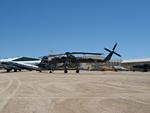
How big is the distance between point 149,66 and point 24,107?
8572cm

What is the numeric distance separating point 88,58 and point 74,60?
2984mm

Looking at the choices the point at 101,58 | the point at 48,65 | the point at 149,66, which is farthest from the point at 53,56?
the point at 149,66

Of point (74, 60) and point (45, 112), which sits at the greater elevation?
point (74, 60)

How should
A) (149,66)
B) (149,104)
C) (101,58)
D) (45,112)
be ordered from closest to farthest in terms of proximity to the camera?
(45,112)
(149,104)
(101,58)
(149,66)

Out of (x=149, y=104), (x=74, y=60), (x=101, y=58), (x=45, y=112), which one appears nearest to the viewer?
(x=45, y=112)

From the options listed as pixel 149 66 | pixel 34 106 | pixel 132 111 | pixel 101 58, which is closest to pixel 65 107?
pixel 34 106

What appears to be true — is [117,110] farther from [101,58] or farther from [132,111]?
→ [101,58]

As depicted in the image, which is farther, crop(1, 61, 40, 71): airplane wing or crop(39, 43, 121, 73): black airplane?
crop(1, 61, 40, 71): airplane wing

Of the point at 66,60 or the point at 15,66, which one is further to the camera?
the point at 15,66

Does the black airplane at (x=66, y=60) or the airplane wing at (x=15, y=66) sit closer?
the black airplane at (x=66, y=60)

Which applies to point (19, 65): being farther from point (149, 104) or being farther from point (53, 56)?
point (149, 104)

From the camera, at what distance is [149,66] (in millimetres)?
95812

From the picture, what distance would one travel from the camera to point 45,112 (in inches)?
463

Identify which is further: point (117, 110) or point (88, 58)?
point (88, 58)
